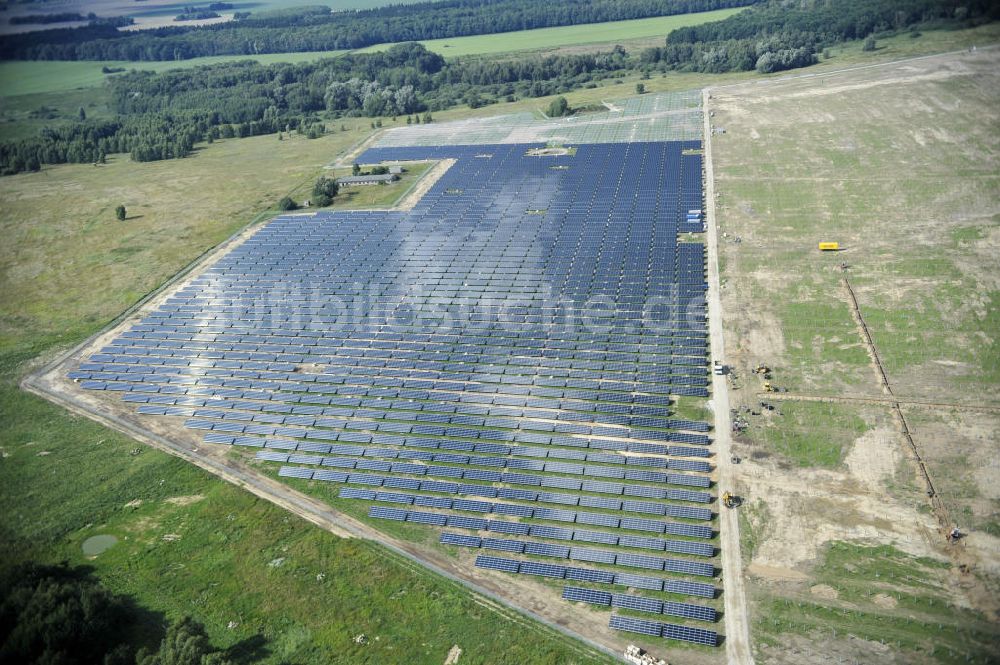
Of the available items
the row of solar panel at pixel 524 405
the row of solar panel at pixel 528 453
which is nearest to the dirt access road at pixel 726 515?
the row of solar panel at pixel 528 453

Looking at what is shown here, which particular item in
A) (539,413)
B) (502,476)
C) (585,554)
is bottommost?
(585,554)

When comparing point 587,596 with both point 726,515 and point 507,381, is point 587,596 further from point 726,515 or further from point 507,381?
point 507,381

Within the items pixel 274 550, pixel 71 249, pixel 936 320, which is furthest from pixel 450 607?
pixel 71 249

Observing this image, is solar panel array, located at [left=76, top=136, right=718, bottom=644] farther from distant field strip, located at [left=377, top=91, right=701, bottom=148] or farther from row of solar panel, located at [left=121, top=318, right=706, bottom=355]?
distant field strip, located at [left=377, top=91, right=701, bottom=148]

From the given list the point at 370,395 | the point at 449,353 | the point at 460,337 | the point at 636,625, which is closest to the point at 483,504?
the point at 636,625

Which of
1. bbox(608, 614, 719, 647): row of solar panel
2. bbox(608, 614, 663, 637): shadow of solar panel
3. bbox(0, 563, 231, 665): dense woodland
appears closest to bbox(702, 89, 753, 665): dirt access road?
bbox(608, 614, 719, 647): row of solar panel

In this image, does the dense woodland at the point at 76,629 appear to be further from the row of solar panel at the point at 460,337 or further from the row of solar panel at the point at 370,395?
the row of solar panel at the point at 460,337

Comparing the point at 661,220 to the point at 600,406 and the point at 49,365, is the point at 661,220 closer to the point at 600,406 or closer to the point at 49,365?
the point at 600,406
